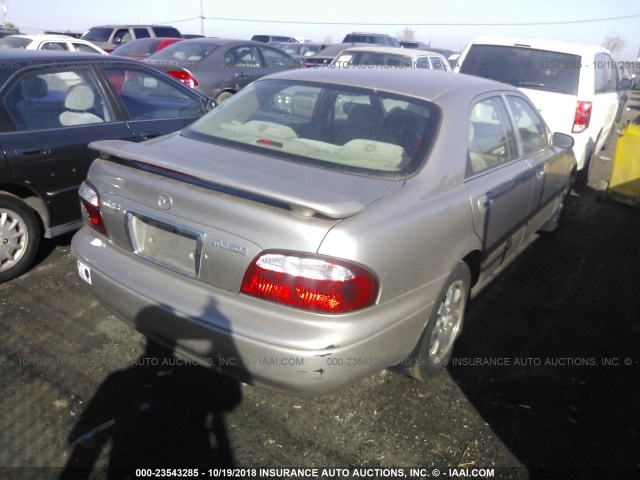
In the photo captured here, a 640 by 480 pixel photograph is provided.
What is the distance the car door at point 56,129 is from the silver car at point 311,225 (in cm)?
126

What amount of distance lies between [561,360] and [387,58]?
8597mm

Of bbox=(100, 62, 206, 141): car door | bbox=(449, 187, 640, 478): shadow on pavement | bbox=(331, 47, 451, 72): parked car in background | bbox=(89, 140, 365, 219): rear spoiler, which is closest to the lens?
bbox=(89, 140, 365, 219): rear spoiler

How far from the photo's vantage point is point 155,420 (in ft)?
9.03

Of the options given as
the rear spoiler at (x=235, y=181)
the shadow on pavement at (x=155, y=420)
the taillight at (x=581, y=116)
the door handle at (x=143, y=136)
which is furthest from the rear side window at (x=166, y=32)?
the shadow on pavement at (x=155, y=420)

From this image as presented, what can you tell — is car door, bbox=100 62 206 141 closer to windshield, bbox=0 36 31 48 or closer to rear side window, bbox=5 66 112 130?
rear side window, bbox=5 66 112 130

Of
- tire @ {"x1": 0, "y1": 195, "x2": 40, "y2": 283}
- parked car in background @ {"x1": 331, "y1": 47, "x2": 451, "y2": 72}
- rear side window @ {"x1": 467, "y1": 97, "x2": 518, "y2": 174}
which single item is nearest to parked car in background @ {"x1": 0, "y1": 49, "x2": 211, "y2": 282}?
tire @ {"x1": 0, "y1": 195, "x2": 40, "y2": 283}

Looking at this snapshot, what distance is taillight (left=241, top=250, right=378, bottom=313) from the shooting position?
223 centimetres

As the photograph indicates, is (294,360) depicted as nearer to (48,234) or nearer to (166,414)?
(166,414)

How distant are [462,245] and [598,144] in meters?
6.72

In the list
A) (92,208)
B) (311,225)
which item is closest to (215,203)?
(311,225)

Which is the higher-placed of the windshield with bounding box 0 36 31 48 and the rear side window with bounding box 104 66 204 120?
the rear side window with bounding box 104 66 204 120

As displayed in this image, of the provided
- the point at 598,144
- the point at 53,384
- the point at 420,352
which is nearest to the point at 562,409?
the point at 420,352

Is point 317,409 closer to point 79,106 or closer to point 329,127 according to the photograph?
point 329,127

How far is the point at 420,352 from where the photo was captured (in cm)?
284
